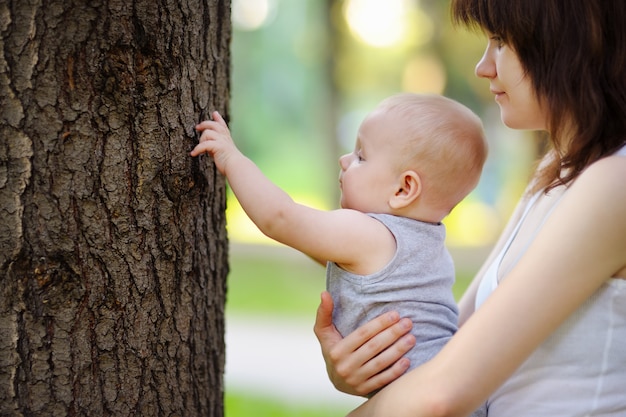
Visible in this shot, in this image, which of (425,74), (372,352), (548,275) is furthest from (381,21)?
(548,275)

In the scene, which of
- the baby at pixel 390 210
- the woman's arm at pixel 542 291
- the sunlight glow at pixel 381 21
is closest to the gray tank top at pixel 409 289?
the baby at pixel 390 210

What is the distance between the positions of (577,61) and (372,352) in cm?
76

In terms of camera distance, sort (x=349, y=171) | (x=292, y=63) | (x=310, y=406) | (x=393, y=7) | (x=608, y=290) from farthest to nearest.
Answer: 1. (x=292, y=63)
2. (x=393, y=7)
3. (x=310, y=406)
4. (x=349, y=171)
5. (x=608, y=290)

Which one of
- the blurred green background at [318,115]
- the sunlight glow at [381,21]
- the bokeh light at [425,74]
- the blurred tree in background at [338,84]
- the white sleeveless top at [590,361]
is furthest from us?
the bokeh light at [425,74]

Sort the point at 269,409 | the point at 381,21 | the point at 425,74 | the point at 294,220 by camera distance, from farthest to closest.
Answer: the point at 425,74 → the point at 381,21 → the point at 269,409 → the point at 294,220

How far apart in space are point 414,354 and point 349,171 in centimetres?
46

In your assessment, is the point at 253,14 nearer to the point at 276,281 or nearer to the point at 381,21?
the point at 381,21

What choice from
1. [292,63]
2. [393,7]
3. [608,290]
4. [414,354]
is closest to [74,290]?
[414,354]

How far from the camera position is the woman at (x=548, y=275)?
1.50 meters

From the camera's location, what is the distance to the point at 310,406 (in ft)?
16.5

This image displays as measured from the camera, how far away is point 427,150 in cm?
180

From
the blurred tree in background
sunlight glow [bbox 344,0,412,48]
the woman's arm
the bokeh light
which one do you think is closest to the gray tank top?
the woman's arm

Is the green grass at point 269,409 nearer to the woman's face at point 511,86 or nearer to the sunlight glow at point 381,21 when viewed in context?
the woman's face at point 511,86

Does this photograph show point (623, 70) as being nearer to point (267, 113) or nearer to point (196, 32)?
point (196, 32)
